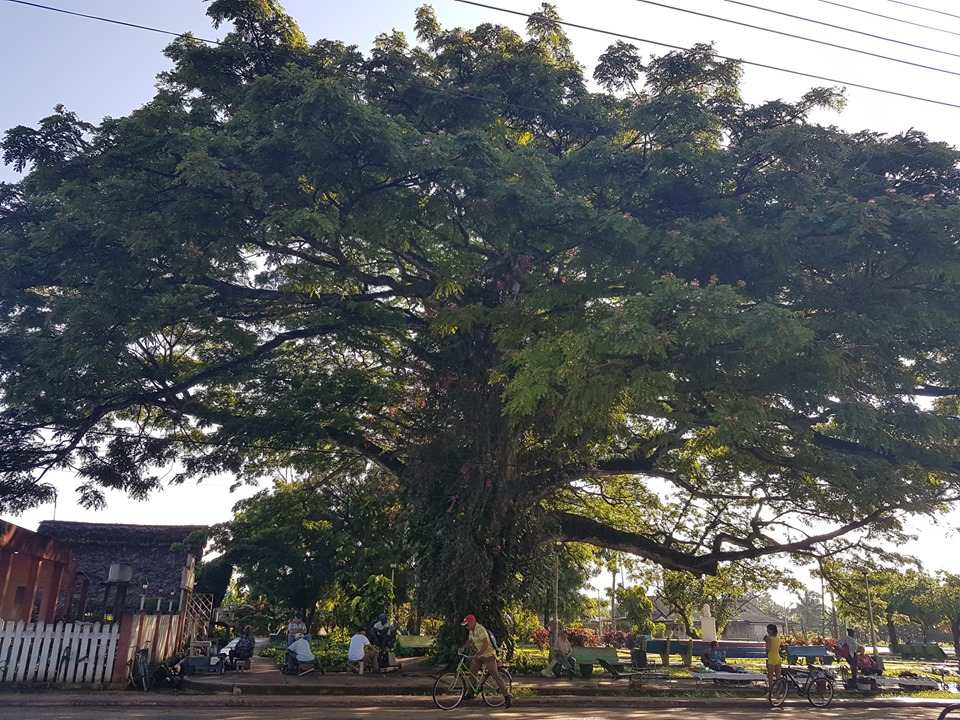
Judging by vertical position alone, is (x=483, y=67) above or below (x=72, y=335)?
above

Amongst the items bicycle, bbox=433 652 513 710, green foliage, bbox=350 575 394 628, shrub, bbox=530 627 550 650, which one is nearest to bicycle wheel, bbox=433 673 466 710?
bicycle, bbox=433 652 513 710

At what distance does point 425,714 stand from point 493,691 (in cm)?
207

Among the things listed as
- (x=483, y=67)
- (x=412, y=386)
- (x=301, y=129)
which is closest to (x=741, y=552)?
(x=412, y=386)

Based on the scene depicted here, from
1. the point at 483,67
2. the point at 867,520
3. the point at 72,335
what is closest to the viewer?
the point at 72,335

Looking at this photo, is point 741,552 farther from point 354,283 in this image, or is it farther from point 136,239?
point 136,239

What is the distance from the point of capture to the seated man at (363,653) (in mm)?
16062

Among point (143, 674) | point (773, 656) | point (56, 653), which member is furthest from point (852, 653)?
point (56, 653)

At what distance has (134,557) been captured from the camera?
24.4m

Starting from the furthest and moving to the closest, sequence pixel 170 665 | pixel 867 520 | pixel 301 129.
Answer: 1. pixel 867 520
2. pixel 170 665
3. pixel 301 129

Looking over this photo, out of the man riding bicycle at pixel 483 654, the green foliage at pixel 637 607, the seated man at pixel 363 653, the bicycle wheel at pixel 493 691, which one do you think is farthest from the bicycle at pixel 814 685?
the green foliage at pixel 637 607

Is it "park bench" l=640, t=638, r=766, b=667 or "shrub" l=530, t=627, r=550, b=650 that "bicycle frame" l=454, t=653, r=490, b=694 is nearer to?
"park bench" l=640, t=638, r=766, b=667

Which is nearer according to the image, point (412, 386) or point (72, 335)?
point (72, 335)

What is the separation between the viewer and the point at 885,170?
568 inches

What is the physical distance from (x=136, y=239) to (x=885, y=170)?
14.2 metres
